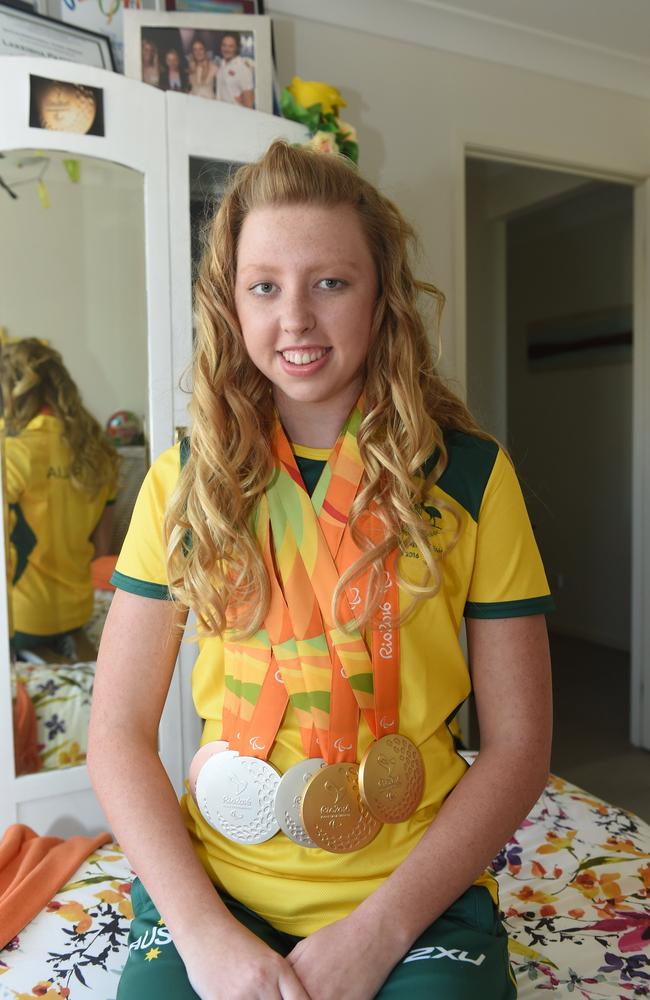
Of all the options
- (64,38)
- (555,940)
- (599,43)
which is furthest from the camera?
(599,43)

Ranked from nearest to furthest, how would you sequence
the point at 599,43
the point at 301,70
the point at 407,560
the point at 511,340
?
the point at 407,560 → the point at 301,70 → the point at 599,43 → the point at 511,340

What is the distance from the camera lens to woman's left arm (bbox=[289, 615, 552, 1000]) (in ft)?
3.22

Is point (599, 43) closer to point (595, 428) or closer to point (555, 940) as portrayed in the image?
point (595, 428)

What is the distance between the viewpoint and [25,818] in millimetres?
2117

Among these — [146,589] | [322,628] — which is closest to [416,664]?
[322,628]

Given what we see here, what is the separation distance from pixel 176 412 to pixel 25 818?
1.08 m

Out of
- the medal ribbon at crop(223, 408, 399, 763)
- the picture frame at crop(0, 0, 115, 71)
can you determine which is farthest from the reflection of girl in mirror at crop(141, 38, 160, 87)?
the medal ribbon at crop(223, 408, 399, 763)

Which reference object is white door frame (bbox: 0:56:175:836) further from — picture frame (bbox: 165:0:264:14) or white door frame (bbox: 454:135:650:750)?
white door frame (bbox: 454:135:650:750)

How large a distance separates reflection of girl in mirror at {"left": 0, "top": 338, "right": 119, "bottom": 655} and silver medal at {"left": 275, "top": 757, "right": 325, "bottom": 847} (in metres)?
1.24

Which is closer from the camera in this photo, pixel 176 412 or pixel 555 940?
pixel 555 940

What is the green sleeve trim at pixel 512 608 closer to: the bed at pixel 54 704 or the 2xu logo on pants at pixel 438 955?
the 2xu logo on pants at pixel 438 955

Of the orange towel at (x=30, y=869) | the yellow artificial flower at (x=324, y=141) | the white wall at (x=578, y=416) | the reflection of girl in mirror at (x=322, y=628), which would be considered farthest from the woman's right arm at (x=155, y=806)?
the white wall at (x=578, y=416)

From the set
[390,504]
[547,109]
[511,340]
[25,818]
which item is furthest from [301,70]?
[511,340]

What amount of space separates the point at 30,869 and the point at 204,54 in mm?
1993
